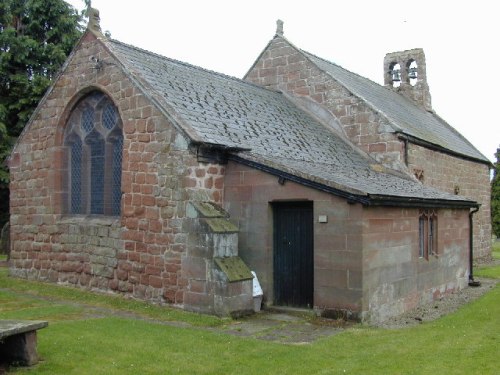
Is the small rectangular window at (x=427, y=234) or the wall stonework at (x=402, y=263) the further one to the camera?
the small rectangular window at (x=427, y=234)

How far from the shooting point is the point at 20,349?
741 centimetres

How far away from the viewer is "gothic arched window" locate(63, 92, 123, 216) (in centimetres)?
1419

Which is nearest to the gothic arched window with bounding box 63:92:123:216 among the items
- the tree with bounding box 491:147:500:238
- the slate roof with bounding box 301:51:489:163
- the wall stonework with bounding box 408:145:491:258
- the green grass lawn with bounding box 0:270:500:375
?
the green grass lawn with bounding box 0:270:500:375

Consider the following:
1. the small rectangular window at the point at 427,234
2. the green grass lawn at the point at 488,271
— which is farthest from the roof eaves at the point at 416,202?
the green grass lawn at the point at 488,271

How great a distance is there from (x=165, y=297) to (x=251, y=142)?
420 centimetres

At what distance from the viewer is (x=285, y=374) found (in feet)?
23.9

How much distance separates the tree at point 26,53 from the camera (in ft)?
83.6

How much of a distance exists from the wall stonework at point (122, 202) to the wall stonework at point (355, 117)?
6.68 m

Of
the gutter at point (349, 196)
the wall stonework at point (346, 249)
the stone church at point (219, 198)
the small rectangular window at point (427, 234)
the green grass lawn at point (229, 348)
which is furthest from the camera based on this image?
the small rectangular window at point (427, 234)

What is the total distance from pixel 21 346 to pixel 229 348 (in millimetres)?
3020

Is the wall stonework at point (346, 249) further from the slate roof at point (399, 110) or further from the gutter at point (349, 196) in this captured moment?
the slate roof at point (399, 110)

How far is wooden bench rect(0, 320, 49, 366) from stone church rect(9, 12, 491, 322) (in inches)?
173

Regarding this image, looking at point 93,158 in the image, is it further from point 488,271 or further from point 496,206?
point 496,206

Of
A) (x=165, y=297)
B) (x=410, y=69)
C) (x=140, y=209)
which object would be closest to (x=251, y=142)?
(x=140, y=209)
